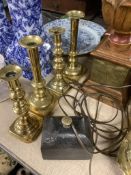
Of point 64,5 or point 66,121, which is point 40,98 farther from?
point 64,5

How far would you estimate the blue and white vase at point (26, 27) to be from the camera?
418mm

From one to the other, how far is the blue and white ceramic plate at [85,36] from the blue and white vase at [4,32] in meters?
0.10

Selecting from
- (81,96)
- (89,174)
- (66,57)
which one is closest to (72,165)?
(89,174)

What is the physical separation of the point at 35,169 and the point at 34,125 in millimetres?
83

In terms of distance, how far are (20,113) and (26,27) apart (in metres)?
0.18

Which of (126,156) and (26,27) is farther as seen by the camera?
(26,27)

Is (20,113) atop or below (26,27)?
below

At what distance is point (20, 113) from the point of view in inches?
15.6

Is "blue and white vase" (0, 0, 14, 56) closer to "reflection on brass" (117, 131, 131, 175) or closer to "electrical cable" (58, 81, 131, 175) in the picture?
"electrical cable" (58, 81, 131, 175)

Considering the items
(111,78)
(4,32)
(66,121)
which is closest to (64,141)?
(66,121)

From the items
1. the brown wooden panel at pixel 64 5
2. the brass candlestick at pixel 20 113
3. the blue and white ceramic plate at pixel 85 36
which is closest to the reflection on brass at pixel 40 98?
the brass candlestick at pixel 20 113

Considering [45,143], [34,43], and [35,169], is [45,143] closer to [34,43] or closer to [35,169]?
[35,169]

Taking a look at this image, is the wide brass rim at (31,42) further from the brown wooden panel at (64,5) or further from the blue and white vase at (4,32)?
the brown wooden panel at (64,5)

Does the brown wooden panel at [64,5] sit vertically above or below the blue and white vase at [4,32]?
below
